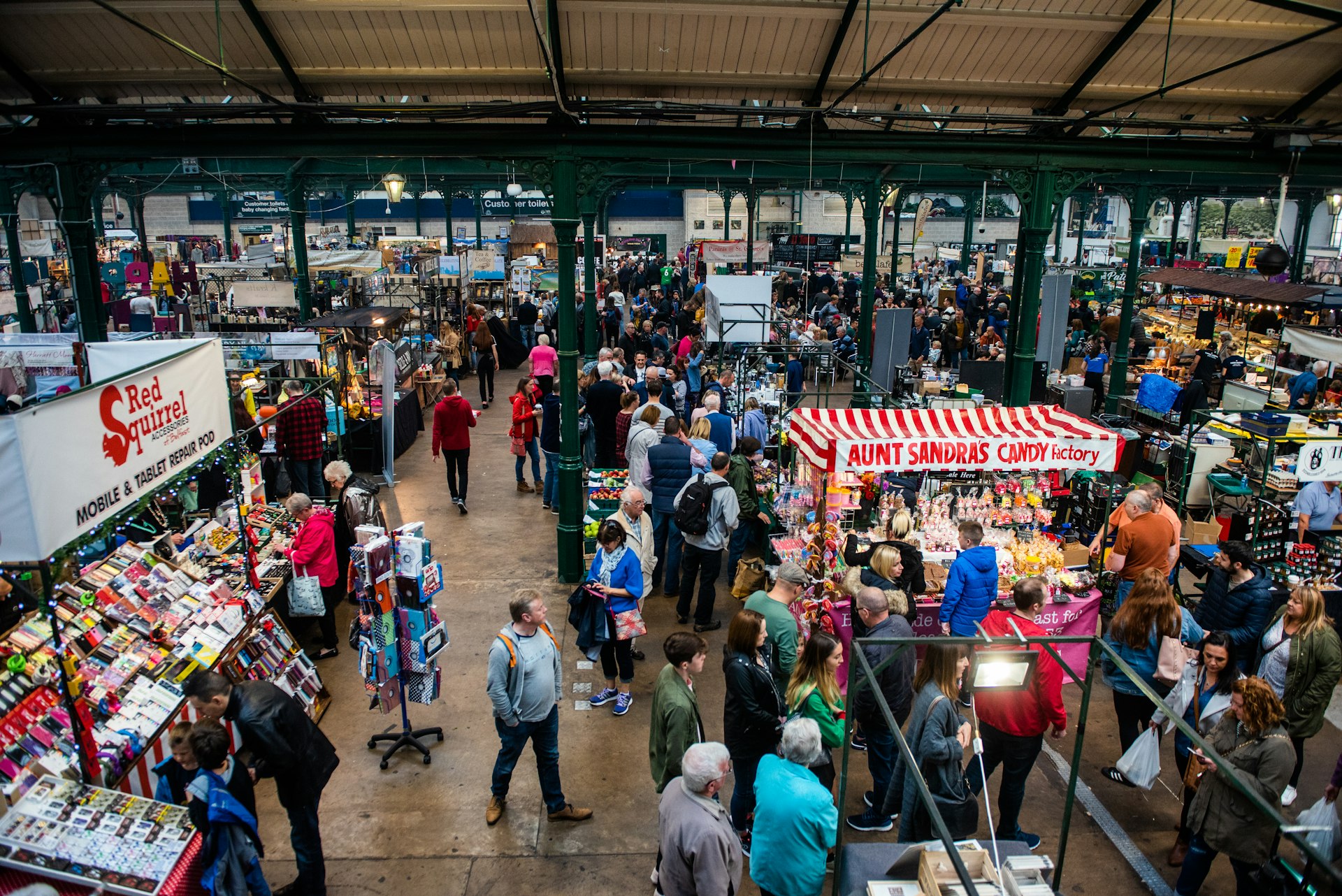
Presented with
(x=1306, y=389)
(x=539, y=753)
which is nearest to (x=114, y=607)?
(x=539, y=753)

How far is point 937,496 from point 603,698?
3663 millimetres

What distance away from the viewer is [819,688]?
478cm

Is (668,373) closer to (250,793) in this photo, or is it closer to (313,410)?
(313,410)

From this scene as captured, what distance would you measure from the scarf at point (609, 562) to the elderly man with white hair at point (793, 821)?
2589 millimetres

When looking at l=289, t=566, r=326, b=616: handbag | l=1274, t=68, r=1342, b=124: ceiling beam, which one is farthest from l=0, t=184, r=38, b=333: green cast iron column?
l=1274, t=68, r=1342, b=124: ceiling beam

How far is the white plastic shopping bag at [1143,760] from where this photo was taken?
5.69 meters

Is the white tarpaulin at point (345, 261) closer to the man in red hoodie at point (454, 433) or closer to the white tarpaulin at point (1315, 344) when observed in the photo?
the man in red hoodie at point (454, 433)

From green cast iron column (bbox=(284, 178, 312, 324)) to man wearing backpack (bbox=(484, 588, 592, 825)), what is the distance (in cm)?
1480

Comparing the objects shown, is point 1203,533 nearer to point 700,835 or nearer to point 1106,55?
point 1106,55

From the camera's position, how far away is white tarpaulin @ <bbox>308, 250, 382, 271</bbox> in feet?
59.0

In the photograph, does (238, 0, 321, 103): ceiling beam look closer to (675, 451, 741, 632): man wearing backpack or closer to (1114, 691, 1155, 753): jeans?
(675, 451, 741, 632): man wearing backpack

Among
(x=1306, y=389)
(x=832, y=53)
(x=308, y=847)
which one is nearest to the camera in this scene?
(x=308, y=847)

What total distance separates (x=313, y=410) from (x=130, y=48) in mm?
3958

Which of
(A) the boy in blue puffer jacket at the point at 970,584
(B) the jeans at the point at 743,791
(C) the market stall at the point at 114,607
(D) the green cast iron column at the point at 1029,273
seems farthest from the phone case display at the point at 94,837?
(D) the green cast iron column at the point at 1029,273
